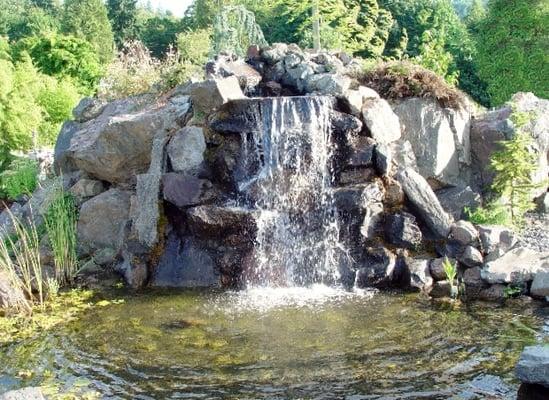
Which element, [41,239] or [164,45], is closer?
[41,239]

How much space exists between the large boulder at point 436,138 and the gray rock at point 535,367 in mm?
4960

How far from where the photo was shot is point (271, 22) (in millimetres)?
26562

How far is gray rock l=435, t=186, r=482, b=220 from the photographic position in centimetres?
915

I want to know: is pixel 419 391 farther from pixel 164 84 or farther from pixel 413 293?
pixel 164 84

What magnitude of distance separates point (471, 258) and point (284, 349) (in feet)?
10.1

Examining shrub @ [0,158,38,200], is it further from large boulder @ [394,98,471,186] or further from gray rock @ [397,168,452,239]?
gray rock @ [397,168,452,239]

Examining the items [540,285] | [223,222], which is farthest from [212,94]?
[540,285]

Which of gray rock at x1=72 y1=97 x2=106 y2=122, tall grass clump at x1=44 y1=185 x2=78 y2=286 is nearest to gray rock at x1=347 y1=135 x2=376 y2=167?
tall grass clump at x1=44 y1=185 x2=78 y2=286

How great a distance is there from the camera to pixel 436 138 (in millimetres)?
9383

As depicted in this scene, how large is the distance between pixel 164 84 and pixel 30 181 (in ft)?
13.5

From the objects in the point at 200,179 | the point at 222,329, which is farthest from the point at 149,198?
the point at 222,329

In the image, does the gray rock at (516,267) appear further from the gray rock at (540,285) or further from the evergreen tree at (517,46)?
the evergreen tree at (517,46)

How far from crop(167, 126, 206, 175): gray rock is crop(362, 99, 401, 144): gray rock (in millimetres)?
2356

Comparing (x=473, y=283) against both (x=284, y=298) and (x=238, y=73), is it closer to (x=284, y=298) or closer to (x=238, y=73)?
(x=284, y=298)
